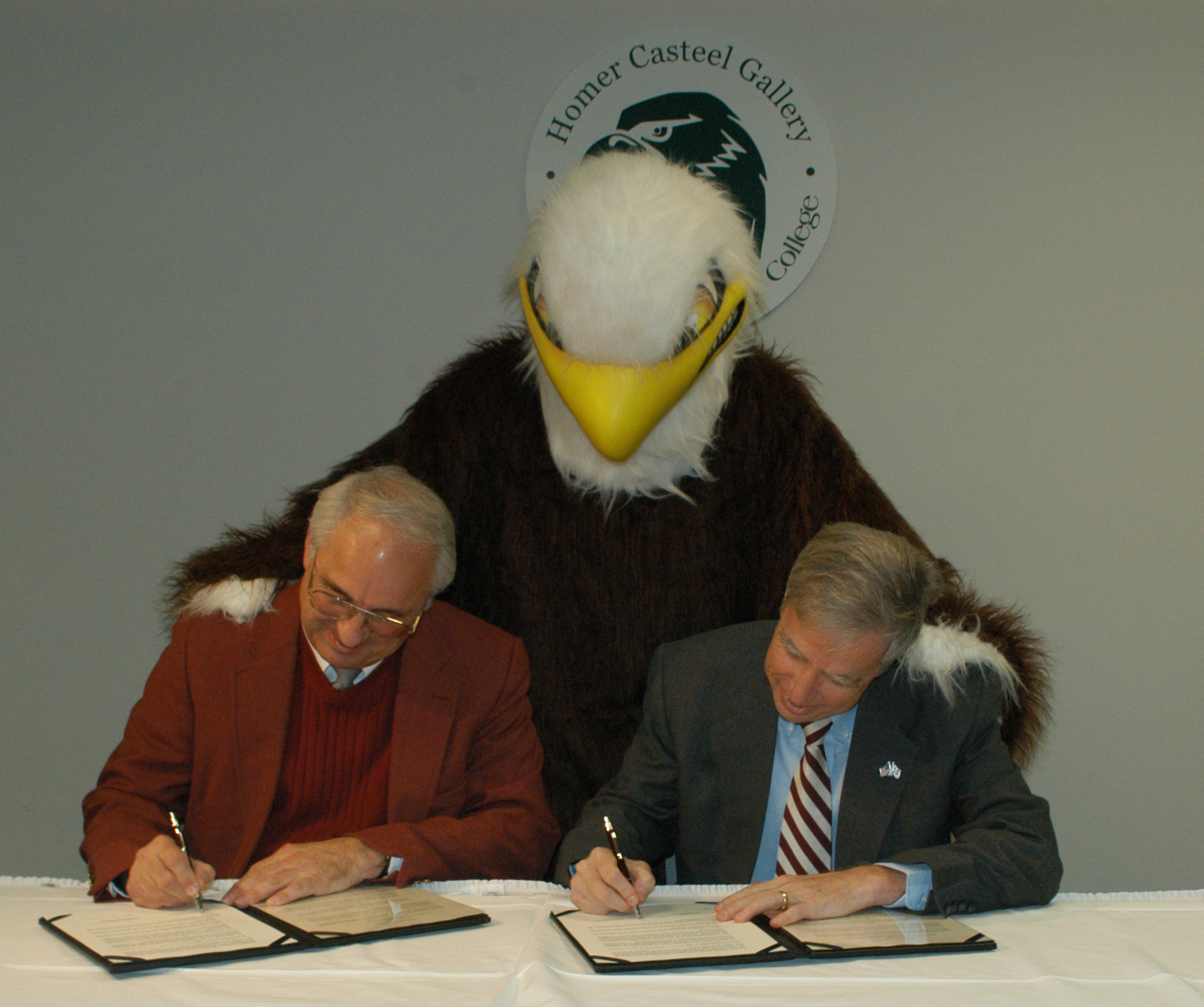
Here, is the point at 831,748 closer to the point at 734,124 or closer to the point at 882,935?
the point at 882,935

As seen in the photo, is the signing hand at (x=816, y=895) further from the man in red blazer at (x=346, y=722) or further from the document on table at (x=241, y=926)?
the man in red blazer at (x=346, y=722)

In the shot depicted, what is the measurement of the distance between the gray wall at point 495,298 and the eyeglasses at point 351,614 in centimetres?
113

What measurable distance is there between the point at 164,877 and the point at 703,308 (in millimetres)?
1090

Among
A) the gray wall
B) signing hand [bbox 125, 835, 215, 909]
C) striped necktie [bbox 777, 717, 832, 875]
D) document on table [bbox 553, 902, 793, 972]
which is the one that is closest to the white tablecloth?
document on table [bbox 553, 902, 793, 972]

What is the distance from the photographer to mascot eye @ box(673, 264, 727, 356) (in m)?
1.68

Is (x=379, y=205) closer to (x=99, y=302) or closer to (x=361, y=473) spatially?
(x=99, y=302)

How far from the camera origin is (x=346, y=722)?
5.58ft

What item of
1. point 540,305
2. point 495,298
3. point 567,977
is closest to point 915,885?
point 567,977

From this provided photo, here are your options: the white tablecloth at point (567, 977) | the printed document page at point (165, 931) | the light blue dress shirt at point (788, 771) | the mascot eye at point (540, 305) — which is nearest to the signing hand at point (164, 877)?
the printed document page at point (165, 931)

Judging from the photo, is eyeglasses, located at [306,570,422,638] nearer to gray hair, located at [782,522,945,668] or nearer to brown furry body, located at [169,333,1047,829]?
brown furry body, located at [169,333,1047,829]

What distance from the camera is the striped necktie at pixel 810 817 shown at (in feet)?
5.24

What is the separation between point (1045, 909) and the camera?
54.6 inches

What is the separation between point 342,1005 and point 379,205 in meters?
2.09

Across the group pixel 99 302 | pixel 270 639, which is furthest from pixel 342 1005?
pixel 99 302
